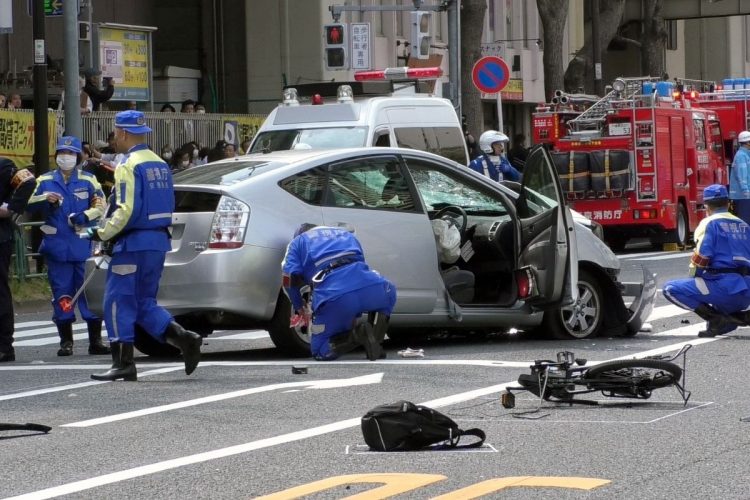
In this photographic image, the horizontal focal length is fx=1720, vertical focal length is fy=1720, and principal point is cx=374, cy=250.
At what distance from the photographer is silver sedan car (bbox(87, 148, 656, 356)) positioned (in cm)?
1195

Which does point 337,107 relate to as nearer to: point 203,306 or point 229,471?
point 203,306

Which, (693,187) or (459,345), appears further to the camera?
(693,187)

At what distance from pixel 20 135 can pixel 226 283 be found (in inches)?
450

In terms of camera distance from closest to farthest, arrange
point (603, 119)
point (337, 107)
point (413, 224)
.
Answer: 1. point (413, 224)
2. point (337, 107)
3. point (603, 119)

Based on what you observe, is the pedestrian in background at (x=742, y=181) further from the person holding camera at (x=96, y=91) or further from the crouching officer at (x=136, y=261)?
the crouching officer at (x=136, y=261)

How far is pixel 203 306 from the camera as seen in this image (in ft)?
38.9

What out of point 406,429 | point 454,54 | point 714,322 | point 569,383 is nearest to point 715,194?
point 714,322

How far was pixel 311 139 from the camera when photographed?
19031 mm

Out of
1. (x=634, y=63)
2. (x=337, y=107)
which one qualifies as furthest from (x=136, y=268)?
(x=634, y=63)

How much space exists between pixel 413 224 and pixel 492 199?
0.92 meters

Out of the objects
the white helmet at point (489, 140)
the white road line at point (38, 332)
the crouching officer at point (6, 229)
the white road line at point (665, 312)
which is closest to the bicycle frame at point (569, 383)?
the crouching officer at point (6, 229)

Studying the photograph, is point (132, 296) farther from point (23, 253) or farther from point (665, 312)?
point (23, 253)

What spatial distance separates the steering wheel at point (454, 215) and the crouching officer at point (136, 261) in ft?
8.96

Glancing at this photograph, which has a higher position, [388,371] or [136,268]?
[136,268]
